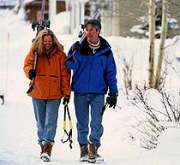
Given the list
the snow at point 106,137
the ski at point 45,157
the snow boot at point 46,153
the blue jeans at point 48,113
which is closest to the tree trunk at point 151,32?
the snow at point 106,137

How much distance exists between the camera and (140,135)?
1005cm

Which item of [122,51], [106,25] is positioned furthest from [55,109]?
[106,25]

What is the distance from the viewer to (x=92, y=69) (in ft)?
27.5

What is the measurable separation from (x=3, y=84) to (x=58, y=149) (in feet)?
36.3

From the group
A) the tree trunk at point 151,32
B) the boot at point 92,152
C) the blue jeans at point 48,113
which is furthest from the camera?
the tree trunk at point 151,32

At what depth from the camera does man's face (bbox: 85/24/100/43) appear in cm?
832

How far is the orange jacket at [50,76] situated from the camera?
8.43 metres

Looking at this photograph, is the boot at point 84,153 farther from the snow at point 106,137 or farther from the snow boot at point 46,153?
the snow boot at point 46,153

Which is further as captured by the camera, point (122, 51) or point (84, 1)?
point (84, 1)

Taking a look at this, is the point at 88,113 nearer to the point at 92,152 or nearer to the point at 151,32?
the point at 92,152

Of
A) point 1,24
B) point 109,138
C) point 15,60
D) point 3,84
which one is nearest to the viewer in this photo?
point 109,138

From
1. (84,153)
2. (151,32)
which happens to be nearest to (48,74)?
(84,153)

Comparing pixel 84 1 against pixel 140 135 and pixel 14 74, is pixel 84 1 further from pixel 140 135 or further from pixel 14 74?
pixel 140 135

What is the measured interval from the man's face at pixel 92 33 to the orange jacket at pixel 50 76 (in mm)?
419
